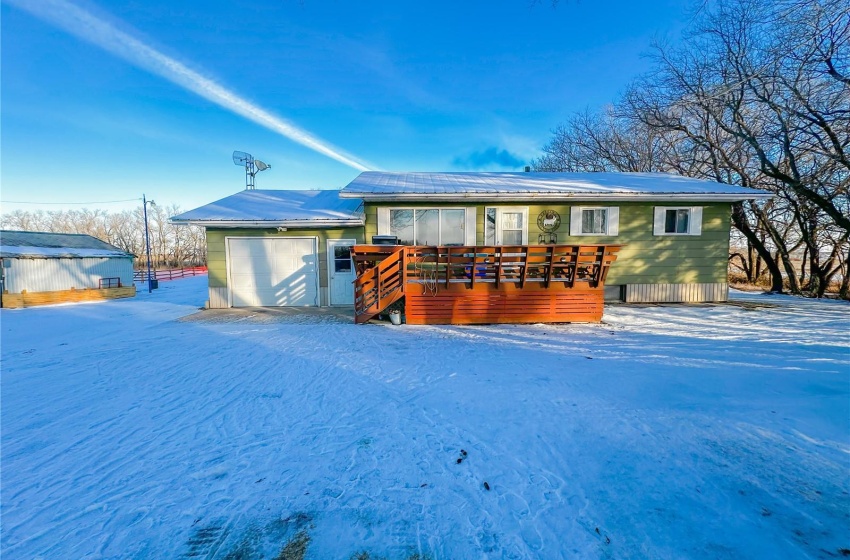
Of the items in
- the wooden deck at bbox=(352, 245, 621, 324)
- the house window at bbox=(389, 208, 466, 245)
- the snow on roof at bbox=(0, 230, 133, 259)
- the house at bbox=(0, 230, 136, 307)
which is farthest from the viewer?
the snow on roof at bbox=(0, 230, 133, 259)

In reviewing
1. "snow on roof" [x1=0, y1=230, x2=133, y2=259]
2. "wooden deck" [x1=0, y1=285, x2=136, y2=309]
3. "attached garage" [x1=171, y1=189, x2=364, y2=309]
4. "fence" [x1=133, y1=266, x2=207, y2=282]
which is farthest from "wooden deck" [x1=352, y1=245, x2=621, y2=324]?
"fence" [x1=133, y1=266, x2=207, y2=282]

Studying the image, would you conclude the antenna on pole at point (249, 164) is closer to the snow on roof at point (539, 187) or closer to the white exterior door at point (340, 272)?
the snow on roof at point (539, 187)

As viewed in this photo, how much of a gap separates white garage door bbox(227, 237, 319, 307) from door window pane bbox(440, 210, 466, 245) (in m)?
3.64

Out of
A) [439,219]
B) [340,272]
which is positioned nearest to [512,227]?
[439,219]

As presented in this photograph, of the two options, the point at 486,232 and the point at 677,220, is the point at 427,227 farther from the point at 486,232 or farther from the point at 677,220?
the point at 677,220

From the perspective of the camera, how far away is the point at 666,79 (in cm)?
1290

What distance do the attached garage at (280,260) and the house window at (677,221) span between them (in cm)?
836

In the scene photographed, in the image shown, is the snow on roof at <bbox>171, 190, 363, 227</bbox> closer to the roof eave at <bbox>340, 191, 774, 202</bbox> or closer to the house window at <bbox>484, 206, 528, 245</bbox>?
the roof eave at <bbox>340, 191, 774, 202</bbox>

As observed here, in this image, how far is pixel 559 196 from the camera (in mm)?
8180

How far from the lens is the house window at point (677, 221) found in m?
8.73

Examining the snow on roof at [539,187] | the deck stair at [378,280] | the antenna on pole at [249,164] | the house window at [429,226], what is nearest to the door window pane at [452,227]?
the house window at [429,226]

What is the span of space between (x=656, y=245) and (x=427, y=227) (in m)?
6.55

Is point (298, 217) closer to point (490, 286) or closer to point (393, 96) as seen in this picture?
point (490, 286)

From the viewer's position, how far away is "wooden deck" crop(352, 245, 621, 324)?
21.0 ft
